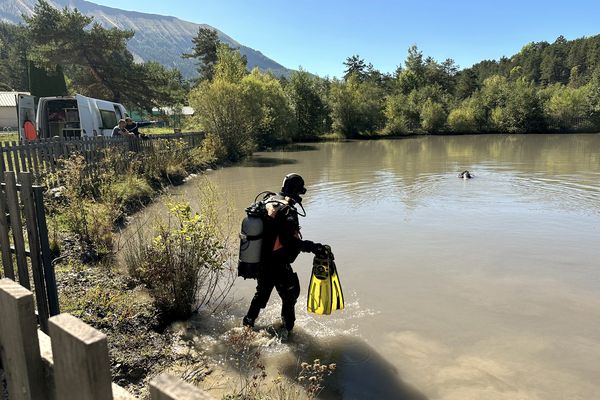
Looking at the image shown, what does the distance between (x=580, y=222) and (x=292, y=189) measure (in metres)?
8.63

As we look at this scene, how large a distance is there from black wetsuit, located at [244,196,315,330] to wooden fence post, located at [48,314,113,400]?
9.93 ft

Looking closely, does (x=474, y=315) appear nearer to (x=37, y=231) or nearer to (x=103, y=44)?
(x=37, y=231)

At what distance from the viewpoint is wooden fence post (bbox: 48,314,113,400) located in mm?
1054

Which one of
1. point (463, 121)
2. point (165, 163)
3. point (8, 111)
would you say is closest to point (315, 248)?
point (165, 163)

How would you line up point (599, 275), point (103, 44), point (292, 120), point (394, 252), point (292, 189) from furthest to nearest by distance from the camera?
point (292, 120) < point (103, 44) < point (394, 252) < point (599, 275) < point (292, 189)

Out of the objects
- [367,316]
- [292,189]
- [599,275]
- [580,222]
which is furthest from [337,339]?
[580,222]

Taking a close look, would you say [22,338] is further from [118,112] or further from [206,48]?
[206,48]

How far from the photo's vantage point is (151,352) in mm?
3990

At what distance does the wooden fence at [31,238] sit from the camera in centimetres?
337

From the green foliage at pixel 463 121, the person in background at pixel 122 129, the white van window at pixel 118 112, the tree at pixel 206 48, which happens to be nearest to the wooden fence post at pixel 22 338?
the person in background at pixel 122 129

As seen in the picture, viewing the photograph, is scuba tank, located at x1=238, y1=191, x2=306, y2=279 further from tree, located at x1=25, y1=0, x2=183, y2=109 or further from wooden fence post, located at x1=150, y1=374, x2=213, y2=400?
tree, located at x1=25, y1=0, x2=183, y2=109

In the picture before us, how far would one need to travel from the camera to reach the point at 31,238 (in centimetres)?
350

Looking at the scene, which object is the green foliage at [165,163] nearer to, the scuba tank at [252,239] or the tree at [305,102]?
the scuba tank at [252,239]

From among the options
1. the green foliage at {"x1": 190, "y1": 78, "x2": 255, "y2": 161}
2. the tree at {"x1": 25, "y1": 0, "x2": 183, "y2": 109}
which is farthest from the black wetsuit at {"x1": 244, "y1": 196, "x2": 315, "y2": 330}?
the tree at {"x1": 25, "y1": 0, "x2": 183, "y2": 109}
